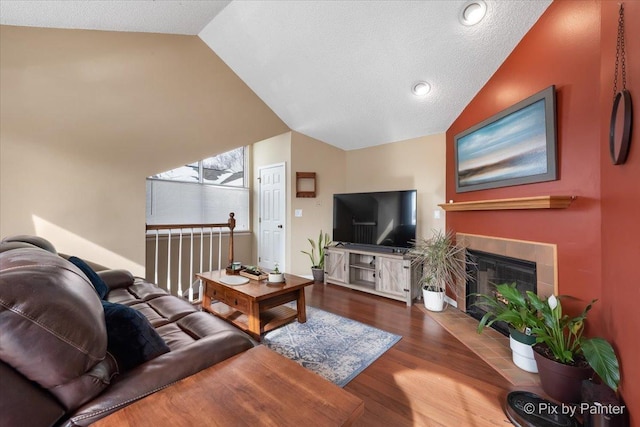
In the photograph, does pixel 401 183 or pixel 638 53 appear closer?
pixel 638 53

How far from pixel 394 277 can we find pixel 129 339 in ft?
9.56

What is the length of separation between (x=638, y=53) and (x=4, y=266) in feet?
8.75

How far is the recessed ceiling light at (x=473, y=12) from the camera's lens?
199 cm

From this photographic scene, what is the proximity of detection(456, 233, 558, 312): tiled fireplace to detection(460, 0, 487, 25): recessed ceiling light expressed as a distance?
1.84 m

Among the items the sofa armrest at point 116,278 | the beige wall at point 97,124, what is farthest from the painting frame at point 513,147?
the sofa armrest at point 116,278

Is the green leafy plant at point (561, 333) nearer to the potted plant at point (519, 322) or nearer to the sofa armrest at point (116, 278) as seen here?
the potted plant at point (519, 322)

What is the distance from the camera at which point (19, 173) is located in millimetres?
2152

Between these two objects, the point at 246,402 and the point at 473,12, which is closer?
the point at 246,402

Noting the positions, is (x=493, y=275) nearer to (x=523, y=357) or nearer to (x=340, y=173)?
(x=523, y=357)

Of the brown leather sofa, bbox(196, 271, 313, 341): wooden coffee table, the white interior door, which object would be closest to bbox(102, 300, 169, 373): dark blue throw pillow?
the brown leather sofa

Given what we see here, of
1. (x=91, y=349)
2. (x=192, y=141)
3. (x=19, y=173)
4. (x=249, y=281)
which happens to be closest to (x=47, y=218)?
(x=19, y=173)

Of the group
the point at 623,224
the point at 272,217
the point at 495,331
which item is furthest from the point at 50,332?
the point at 272,217

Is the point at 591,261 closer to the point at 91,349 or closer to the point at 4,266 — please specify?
the point at 91,349

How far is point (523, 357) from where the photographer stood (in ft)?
6.28
